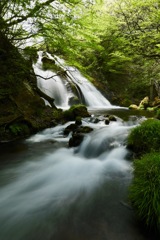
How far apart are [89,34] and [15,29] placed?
211 cm

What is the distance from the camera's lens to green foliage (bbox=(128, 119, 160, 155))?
17.1 feet

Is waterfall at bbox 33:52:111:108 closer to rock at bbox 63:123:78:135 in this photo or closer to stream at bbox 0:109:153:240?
rock at bbox 63:123:78:135

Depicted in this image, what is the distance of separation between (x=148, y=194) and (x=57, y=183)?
2.46m

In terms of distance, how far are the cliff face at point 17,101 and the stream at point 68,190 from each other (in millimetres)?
867

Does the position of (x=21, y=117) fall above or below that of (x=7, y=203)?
above

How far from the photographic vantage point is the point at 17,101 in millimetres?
9445

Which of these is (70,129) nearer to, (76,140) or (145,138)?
(76,140)

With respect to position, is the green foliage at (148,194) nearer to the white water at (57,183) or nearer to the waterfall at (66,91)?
the white water at (57,183)

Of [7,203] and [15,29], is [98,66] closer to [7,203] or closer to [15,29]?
[15,29]

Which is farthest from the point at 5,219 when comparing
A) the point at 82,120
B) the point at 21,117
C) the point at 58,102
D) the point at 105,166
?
the point at 58,102

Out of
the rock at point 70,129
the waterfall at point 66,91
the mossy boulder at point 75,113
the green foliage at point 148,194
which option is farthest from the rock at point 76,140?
the waterfall at point 66,91

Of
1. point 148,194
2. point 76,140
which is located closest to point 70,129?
point 76,140

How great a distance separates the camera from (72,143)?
24.8 feet

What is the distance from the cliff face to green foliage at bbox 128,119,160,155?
12.8 ft
